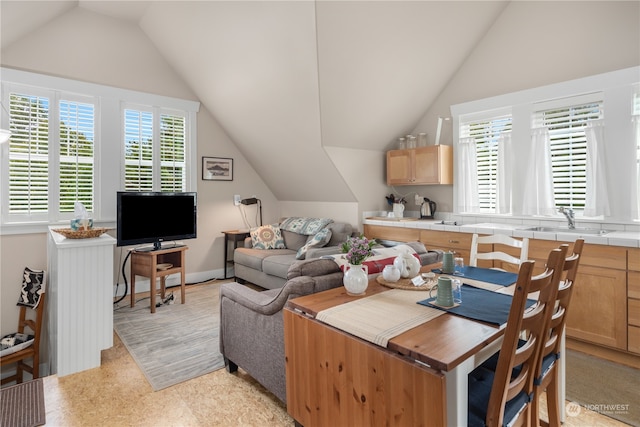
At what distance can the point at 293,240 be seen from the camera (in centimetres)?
500

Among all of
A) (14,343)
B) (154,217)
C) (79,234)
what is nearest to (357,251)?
(79,234)

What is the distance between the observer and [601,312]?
2668 millimetres

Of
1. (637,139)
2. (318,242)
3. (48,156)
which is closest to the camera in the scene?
(637,139)

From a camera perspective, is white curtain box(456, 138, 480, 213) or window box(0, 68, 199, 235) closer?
window box(0, 68, 199, 235)

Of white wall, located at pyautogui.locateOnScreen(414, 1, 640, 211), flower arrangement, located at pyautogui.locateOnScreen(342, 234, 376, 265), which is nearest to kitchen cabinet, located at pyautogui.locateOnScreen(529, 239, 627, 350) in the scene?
white wall, located at pyautogui.locateOnScreen(414, 1, 640, 211)

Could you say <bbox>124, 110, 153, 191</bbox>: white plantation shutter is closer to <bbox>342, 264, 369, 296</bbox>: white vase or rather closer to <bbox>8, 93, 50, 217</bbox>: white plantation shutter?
<bbox>8, 93, 50, 217</bbox>: white plantation shutter

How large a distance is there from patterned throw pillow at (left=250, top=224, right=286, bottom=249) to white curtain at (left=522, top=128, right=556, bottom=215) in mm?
3219

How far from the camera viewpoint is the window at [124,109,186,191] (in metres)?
4.43

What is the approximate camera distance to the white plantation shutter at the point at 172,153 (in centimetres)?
470

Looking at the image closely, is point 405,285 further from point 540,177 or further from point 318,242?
point 540,177

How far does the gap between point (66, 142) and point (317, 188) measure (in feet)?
10.4

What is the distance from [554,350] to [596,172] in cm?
239

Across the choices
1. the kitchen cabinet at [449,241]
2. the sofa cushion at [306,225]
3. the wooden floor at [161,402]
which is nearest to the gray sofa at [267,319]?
the wooden floor at [161,402]

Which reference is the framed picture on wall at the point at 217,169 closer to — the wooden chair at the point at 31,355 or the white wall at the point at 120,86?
the white wall at the point at 120,86
